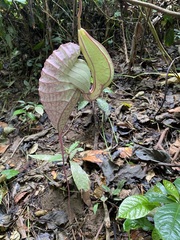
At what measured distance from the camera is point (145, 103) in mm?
1459

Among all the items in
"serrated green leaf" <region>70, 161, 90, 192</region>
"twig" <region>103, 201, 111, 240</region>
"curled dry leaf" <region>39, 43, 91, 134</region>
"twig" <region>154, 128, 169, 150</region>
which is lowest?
"twig" <region>103, 201, 111, 240</region>

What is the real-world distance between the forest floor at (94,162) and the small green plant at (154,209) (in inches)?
2.9

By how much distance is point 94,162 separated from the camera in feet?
3.53

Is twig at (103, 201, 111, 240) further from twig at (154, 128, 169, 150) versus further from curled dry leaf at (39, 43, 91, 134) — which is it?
curled dry leaf at (39, 43, 91, 134)

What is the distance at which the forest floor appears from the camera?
2.99 ft

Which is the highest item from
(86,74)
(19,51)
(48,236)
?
(86,74)

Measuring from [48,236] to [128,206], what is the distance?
0.34m

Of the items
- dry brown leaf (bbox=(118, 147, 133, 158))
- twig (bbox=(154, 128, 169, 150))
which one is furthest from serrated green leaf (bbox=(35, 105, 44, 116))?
twig (bbox=(154, 128, 169, 150))

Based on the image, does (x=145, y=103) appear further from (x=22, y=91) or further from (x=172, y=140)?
(x=22, y=91)

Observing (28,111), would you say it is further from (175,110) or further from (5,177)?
(175,110)

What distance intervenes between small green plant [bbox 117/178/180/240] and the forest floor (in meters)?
0.07

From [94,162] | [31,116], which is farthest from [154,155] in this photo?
[31,116]

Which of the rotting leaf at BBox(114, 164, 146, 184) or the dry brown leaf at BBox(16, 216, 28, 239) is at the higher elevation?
the rotting leaf at BBox(114, 164, 146, 184)

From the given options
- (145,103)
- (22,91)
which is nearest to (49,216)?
(145,103)
